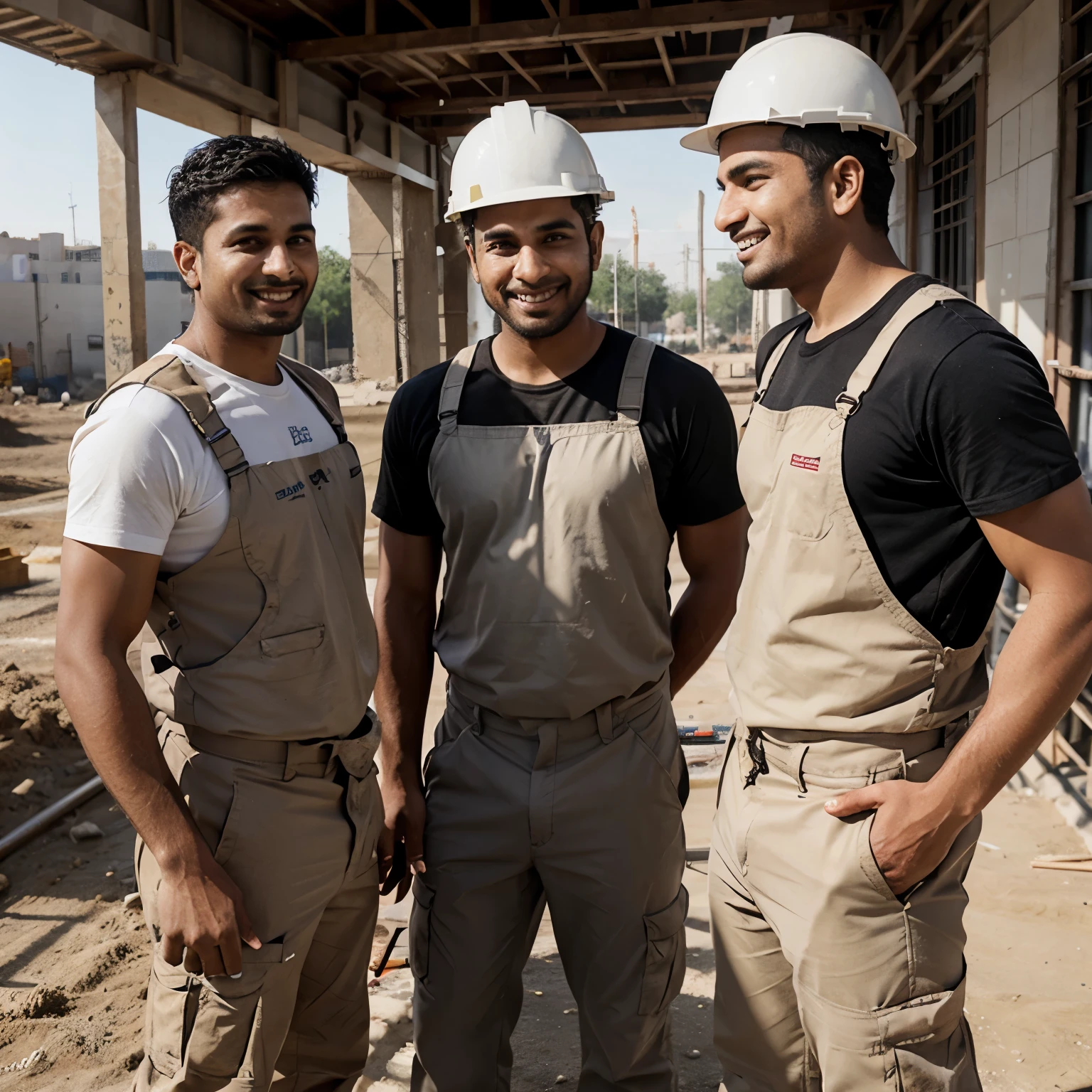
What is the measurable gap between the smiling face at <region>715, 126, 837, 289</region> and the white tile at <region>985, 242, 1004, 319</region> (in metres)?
4.31

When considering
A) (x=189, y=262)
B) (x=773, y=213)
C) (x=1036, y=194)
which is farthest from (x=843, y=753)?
(x=1036, y=194)

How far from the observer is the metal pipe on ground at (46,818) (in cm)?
501

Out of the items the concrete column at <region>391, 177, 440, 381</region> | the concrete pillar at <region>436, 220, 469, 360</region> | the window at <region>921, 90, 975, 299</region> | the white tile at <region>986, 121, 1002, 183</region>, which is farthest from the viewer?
the concrete pillar at <region>436, 220, 469, 360</region>

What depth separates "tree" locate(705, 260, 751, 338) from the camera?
116 m

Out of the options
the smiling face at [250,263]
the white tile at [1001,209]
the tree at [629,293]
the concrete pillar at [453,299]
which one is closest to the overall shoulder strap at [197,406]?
the smiling face at [250,263]

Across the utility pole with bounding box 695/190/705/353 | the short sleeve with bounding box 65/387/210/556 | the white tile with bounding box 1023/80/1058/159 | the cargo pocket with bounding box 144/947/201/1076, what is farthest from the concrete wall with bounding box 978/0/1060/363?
the utility pole with bounding box 695/190/705/353

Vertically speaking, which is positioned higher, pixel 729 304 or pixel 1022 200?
pixel 729 304

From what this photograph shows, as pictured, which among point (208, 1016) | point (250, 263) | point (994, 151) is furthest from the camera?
point (994, 151)

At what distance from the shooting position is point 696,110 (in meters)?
14.1

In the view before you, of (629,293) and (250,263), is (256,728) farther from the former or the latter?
(629,293)

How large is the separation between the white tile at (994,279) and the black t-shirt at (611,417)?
4.10 meters

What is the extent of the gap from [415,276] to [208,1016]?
13869mm

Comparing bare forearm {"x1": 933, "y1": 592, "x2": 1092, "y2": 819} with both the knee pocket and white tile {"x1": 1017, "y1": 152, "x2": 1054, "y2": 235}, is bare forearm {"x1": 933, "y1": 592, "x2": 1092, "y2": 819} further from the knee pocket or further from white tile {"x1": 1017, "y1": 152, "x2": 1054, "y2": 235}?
white tile {"x1": 1017, "y1": 152, "x2": 1054, "y2": 235}

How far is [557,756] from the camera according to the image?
2.44 m
